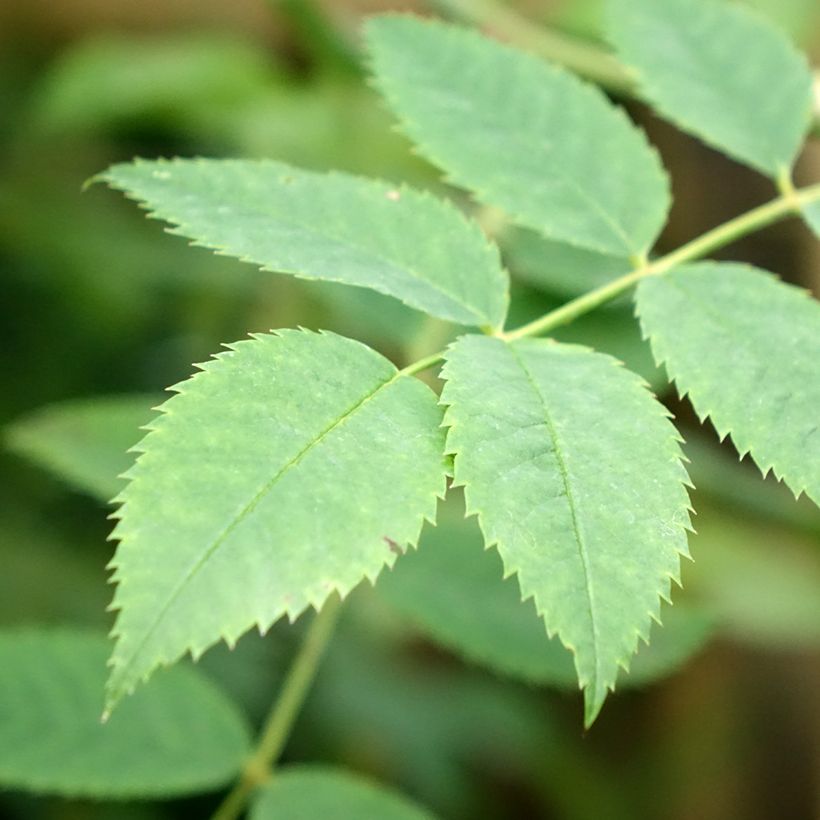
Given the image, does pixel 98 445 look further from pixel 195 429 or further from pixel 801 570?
pixel 801 570

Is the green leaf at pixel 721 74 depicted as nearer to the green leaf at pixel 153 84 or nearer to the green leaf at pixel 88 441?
the green leaf at pixel 88 441

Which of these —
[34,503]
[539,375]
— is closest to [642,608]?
[539,375]

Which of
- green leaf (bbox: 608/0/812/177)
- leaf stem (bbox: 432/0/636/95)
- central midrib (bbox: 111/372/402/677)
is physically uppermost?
green leaf (bbox: 608/0/812/177)

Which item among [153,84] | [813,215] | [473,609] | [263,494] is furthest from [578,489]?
[153,84]

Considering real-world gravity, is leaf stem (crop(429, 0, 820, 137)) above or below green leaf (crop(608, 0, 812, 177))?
below

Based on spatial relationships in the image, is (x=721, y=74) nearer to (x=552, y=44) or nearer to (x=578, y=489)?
(x=578, y=489)

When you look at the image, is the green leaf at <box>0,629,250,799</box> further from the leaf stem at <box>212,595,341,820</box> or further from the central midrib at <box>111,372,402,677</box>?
the central midrib at <box>111,372,402,677</box>

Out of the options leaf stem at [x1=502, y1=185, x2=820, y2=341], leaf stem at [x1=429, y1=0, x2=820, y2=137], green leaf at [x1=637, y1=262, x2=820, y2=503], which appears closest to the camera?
green leaf at [x1=637, y1=262, x2=820, y2=503]

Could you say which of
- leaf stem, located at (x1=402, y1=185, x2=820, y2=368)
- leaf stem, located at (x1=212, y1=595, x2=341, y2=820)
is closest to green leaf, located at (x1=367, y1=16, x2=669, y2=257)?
leaf stem, located at (x1=402, y1=185, x2=820, y2=368)
